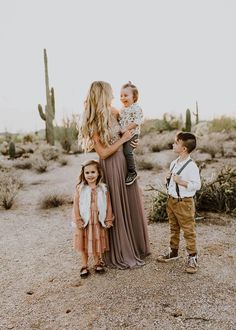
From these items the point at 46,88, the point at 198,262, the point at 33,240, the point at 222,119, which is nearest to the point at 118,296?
the point at 198,262

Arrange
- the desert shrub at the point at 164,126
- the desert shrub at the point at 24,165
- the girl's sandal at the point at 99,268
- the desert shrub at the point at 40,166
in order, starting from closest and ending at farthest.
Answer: the girl's sandal at the point at 99,268 → the desert shrub at the point at 40,166 → the desert shrub at the point at 24,165 → the desert shrub at the point at 164,126

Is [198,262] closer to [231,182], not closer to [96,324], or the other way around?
[96,324]

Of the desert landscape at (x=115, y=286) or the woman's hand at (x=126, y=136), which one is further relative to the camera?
the woman's hand at (x=126, y=136)

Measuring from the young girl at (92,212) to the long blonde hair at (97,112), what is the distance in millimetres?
347

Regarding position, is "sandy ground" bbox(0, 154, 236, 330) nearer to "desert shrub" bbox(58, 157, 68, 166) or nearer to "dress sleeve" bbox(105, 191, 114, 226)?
"dress sleeve" bbox(105, 191, 114, 226)

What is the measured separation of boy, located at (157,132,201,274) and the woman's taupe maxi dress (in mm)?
424

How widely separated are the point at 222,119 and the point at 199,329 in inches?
940

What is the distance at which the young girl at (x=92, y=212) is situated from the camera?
461 cm

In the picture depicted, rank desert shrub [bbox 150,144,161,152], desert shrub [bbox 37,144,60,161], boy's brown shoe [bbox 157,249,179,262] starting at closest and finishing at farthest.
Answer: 1. boy's brown shoe [bbox 157,249,179,262]
2. desert shrub [bbox 37,144,60,161]
3. desert shrub [bbox 150,144,161,152]

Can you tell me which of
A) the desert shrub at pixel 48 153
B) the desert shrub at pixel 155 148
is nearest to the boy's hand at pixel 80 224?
the desert shrub at pixel 48 153

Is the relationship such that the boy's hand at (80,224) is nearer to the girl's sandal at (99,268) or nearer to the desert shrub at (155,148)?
the girl's sandal at (99,268)

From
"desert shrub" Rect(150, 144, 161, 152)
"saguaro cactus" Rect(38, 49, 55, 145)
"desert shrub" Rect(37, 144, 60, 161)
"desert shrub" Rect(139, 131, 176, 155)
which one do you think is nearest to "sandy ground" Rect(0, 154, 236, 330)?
"desert shrub" Rect(37, 144, 60, 161)

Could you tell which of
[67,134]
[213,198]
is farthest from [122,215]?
[67,134]

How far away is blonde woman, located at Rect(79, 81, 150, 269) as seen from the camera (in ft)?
14.5
